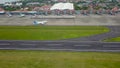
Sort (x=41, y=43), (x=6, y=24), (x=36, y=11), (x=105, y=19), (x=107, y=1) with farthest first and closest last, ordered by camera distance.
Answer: (x=107, y=1) < (x=36, y=11) < (x=105, y=19) < (x=6, y=24) < (x=41, y=43)

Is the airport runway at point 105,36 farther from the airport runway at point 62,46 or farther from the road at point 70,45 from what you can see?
the airport runway at point 62,46

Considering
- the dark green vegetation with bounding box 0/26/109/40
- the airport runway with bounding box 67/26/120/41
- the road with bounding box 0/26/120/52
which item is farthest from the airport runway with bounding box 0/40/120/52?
the dark green vegetation with bounding box 0/26/109/40

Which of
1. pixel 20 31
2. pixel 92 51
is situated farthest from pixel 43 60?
pixel 20 31

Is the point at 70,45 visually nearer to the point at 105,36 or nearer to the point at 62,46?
the point at 62,46

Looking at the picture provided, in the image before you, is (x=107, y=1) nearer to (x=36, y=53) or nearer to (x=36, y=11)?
(x=36, y=11)

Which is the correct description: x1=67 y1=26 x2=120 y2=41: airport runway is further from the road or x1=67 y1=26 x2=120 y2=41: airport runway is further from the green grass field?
the green grass field

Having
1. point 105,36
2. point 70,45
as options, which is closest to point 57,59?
point 70,45
